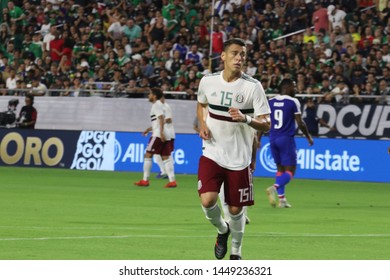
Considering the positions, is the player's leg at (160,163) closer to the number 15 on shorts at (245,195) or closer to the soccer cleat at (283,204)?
the soccer cleat at (283,204)

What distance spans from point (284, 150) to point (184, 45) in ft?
52.4

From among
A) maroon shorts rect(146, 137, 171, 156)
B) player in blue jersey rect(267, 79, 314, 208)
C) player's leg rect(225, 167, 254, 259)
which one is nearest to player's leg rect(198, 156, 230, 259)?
player's leg rect(225, 167, 254, 259)

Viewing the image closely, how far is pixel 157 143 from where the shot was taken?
28578 mm

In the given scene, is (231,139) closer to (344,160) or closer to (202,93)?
(202,93)

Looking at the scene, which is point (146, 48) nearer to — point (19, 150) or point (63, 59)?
point (63, 59)

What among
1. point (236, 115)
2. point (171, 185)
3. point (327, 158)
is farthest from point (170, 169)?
point (236, 115)

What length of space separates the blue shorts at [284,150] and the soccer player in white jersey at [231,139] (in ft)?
29.1

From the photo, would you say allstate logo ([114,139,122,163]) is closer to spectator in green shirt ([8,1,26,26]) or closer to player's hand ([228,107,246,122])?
spectator in green shirt ([8,1,26,26])

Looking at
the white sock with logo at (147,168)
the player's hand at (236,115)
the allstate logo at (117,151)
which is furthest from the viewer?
the allstate logo at (117,151)

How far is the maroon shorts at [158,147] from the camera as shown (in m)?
28.5

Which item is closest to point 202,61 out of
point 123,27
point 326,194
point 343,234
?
point 123,27

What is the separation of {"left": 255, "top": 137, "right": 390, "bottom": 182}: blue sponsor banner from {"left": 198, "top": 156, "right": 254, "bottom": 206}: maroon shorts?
1807cm

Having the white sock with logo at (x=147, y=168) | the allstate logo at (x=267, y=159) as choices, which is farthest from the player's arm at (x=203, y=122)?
the allstate logo at (x=267, y=159)

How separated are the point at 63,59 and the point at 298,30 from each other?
26.2 ft
